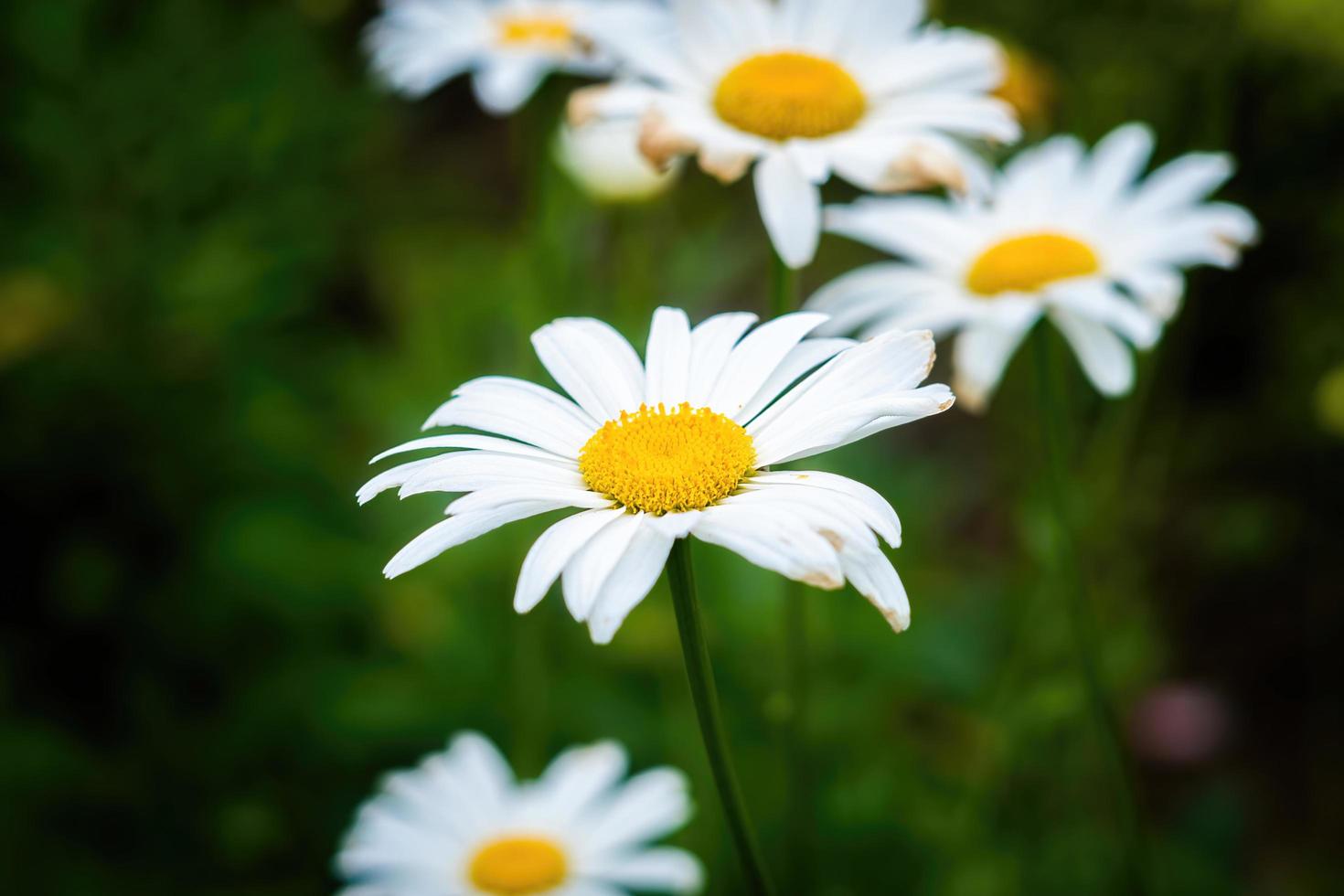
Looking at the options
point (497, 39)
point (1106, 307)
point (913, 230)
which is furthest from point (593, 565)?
point (497, 39)

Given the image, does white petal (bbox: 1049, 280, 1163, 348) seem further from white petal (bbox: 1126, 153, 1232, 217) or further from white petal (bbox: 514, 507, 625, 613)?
white petal (bbox: 514, 507, 625, 613)

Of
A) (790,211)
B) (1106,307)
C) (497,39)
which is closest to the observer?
(790,211)

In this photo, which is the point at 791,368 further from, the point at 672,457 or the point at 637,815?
the point at 637,815

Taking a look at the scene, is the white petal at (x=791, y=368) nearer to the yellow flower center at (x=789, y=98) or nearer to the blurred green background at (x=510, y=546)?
the yellow flower center at (x=789, y=98)

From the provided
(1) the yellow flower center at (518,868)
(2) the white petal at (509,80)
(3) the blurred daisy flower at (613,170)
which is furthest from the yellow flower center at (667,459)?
(3) the blurred daisy flower at (613,170)

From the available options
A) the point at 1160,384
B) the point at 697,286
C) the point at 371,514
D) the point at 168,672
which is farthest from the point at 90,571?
the point at 1160,384

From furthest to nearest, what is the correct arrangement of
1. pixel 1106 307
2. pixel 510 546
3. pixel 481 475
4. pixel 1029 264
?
pixel 510 546 < pixel 1029 264 < pixel 1106 307 < pixel 481 475

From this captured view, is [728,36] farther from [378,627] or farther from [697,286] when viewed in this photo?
[378,627]
